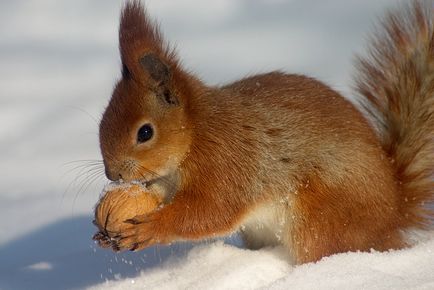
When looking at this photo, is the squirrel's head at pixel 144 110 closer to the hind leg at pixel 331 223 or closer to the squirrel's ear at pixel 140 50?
the squirrel's ear at pixel 140 50

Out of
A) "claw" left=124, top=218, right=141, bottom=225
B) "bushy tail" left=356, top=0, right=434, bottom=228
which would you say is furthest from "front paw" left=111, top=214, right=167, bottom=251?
"bushy tail" left=356, top=0, right=434, bottom=228

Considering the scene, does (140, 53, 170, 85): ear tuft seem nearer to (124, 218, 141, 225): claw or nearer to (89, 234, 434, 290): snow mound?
(124, 218, 141, 225): claw

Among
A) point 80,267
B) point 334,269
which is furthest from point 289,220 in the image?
point 80,267

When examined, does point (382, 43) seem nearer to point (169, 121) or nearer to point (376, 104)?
point (376, 104)

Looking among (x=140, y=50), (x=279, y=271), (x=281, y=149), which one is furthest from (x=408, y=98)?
(x=140, y=50)

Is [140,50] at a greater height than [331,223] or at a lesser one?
greater

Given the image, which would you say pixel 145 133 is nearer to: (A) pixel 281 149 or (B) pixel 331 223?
(A) pixel 281 149

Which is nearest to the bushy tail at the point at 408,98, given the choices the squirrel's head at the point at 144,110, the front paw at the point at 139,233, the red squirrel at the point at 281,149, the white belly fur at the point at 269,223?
the red squirrel at the point at 281,149
